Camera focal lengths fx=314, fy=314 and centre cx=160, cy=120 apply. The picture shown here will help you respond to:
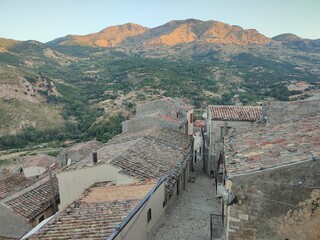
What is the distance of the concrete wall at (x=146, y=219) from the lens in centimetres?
1106

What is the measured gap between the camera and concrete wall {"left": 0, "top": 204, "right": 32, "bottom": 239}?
1766 centimetres

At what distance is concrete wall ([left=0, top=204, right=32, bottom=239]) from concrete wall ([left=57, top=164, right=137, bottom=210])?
9.06 feet

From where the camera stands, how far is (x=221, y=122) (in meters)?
24.9

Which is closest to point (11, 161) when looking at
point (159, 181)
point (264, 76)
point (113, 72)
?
point (159, 181)

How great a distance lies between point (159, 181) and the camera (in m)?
14.7

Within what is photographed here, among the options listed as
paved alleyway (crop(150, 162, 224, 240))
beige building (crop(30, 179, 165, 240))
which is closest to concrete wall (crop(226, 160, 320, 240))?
paved alleyway (crop(150, 162, 224, 240))

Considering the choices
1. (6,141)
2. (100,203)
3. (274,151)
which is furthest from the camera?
(6,141)

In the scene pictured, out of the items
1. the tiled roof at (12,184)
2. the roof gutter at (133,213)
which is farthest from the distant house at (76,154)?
the roof gutter at (133,213)

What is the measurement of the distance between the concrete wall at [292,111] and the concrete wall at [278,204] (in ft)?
25.1

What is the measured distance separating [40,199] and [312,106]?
645 inches

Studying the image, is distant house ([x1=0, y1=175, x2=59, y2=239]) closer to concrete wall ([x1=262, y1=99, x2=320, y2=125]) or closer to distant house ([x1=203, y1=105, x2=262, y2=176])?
distant house ([x1=203, y1=105, x2=262, y2=176])

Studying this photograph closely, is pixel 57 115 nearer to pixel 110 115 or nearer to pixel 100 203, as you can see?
pixel 110 115

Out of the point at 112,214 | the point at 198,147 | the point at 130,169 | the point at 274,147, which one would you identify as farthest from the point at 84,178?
the point at 198,147

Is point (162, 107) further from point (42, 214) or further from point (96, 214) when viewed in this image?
point (96, 214)
